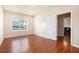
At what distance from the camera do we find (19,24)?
29.6ft

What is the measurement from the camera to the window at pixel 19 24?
27.6ft

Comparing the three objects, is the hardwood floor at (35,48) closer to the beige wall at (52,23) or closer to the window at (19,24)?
the beige wall at (52,23)

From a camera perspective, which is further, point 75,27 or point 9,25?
point 9,25

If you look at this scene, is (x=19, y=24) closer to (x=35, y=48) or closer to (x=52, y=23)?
(x=52, y=23)

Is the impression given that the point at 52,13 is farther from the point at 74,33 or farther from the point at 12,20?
the point at 12,20

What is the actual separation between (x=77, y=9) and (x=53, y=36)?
2.71 metres

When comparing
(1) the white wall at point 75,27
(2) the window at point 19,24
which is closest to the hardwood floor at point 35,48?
(1) the white wall at point 75,27

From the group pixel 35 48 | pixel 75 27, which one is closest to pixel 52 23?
pixel 75 27

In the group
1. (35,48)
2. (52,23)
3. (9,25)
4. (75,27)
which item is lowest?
(35,48)

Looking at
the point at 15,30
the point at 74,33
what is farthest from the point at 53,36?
the point at 15,30

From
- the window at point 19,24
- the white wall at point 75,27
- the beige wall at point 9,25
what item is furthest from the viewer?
the window at point 19,24

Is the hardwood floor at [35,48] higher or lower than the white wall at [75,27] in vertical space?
lower

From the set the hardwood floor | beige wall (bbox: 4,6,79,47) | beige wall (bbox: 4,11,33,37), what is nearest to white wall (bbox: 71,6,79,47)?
beige wall (bbox: 4,6,79,47)
